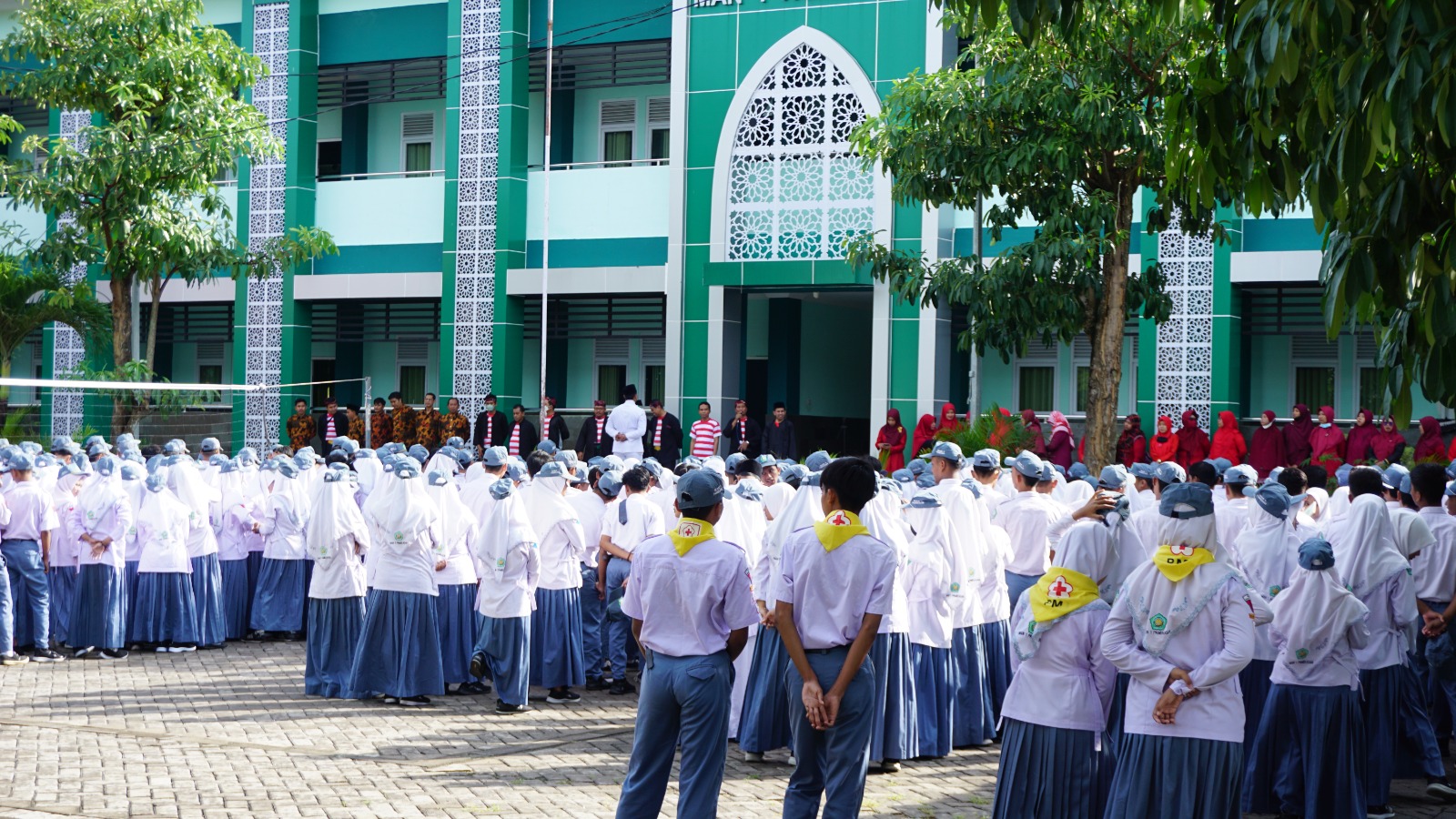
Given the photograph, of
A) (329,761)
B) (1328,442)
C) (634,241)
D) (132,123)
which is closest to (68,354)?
(132,123)

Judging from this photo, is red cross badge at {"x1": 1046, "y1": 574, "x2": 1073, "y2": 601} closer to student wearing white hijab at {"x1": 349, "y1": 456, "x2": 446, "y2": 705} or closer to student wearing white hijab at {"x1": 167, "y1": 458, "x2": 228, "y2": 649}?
student wearing white hijab at {"x1": 349, "y1": 456, "x2": 446, "y2": 705}

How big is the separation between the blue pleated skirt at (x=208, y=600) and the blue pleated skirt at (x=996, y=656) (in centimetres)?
717

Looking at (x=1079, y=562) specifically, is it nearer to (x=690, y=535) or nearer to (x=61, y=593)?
(x=690, y=535)

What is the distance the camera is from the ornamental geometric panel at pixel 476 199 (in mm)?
24141

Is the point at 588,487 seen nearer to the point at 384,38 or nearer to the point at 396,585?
the point at 396,585

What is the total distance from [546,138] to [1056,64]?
1016cm

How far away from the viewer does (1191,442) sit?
61.6ft

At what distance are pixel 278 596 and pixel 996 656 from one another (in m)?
7.20

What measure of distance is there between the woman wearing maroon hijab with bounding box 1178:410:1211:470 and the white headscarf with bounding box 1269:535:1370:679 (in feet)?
36.6

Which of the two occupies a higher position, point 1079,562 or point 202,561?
point 1079,562

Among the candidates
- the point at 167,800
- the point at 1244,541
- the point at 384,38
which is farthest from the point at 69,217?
the point at 1244,541

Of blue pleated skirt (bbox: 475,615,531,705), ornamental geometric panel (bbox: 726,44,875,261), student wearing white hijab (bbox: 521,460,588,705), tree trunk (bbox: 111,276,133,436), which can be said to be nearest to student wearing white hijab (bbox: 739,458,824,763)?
blue pleated skirt (bbox: 475,615,531,705)

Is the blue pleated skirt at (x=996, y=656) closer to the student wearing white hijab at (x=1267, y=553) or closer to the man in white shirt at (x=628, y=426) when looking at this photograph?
the student wearing white hijab at (x=1267, y=553)

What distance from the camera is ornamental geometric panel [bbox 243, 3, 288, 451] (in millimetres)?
25516
